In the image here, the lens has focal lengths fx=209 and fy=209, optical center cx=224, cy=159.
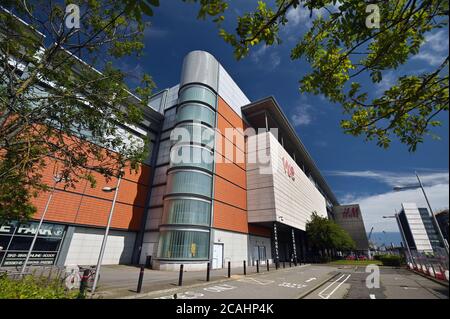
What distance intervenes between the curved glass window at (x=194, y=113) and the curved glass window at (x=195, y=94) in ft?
2.80

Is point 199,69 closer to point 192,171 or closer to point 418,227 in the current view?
point 192,171

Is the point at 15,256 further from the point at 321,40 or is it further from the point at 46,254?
the point at 321,40

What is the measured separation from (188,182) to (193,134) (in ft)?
17.6

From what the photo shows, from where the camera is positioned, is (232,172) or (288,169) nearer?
(232,172)

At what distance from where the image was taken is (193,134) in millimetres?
22859

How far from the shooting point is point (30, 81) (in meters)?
4.91

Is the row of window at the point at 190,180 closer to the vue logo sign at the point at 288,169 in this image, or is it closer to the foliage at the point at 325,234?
the vue logo sign at the point at 288,169

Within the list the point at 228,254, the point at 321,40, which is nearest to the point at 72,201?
the point at 228,254

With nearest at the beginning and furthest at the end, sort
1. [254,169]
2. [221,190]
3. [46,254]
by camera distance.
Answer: [46,254] < [221,190] < [254,169]

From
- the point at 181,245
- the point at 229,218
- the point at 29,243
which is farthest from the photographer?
the point at 229,218

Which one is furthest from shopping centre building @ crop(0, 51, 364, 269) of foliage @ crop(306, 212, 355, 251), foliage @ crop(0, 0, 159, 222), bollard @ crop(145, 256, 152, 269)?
foliage @ crop(0, 0, 159, 222)

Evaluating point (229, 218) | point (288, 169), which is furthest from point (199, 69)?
point (288, 169)

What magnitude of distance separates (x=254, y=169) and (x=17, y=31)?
Result: 2697 centimetres

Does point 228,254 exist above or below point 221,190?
below
